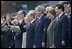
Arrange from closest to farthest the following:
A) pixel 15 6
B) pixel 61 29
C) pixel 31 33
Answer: pixel 61 29 → pixel 31 33 → pixel 15 6

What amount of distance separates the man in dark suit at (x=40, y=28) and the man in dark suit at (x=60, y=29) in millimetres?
158

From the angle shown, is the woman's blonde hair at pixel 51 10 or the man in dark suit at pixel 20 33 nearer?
the woman's blonde hair at pixel 51 10

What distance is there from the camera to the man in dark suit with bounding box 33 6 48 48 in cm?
401

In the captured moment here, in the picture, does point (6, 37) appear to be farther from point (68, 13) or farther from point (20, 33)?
point (68, 13)

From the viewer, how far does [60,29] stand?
3.95 meters

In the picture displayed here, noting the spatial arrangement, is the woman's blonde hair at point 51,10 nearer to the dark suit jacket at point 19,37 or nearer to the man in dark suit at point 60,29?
the man in dark suit at point 60,29

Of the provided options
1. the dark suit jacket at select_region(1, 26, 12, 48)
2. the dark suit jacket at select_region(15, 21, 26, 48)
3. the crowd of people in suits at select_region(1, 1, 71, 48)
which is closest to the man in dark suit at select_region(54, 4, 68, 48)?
the crowd of people in suits at select_region(1, 1, 71, 48)

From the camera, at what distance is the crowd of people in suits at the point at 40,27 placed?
3945 millimetres

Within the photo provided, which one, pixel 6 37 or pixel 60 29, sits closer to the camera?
pixel 60 29

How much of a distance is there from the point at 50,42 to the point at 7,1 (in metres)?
0.81

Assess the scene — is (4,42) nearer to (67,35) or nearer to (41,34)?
(41,34)

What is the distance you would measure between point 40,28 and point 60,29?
26 centimetres

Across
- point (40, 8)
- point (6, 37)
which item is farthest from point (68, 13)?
point (6, 37)

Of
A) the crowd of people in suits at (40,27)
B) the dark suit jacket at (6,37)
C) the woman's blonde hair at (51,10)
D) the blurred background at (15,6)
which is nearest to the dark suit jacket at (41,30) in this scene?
the crowd of people in suits at (40,27)
